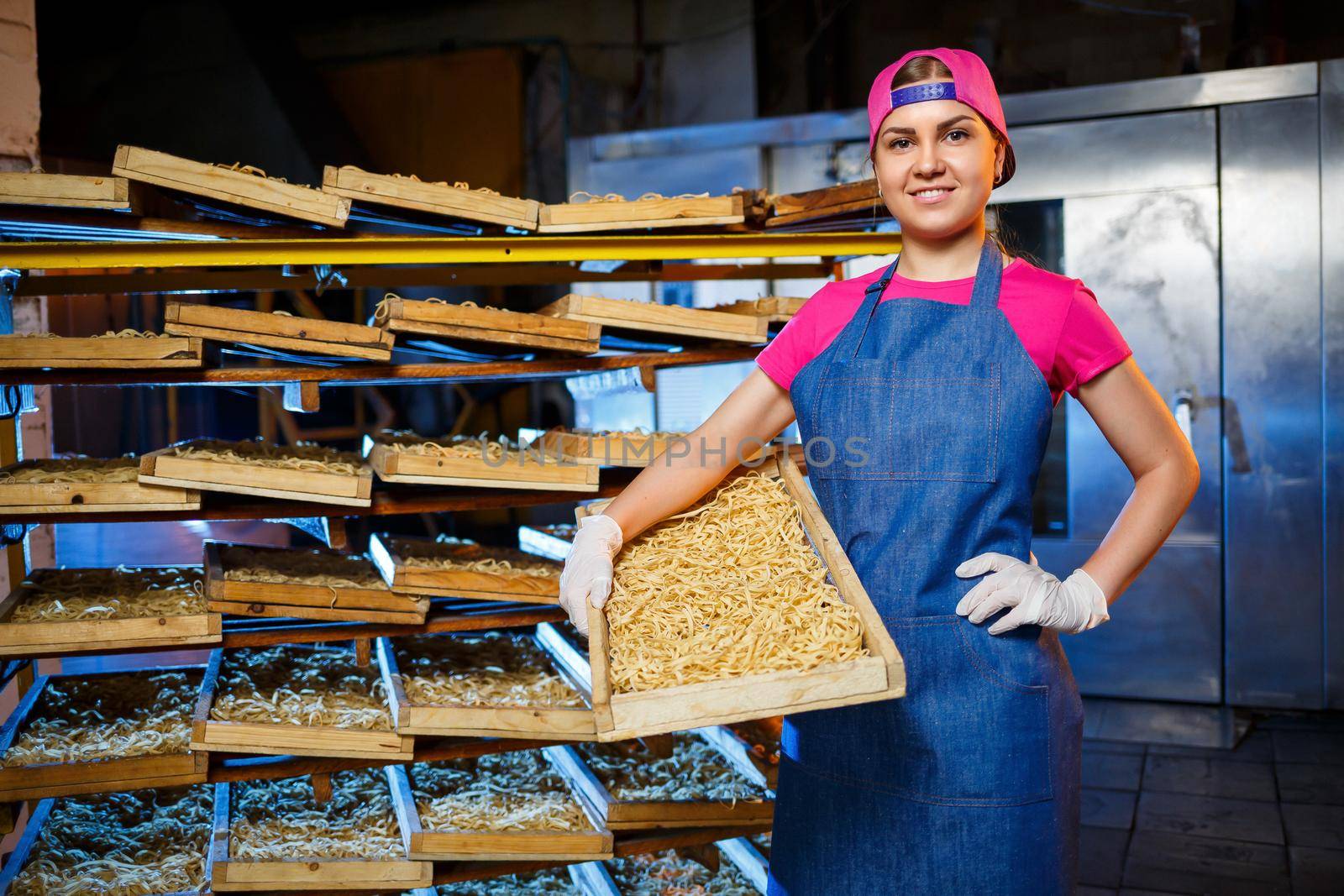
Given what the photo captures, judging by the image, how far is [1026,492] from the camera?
1.87 metres

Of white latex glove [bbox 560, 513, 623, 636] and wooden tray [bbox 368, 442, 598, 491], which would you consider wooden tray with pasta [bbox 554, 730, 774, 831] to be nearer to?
wooden tray [bbox 368, 442, 598, 491]

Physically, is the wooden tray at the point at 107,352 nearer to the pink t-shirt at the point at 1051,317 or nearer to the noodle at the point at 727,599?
the noodle at the point at 727,599

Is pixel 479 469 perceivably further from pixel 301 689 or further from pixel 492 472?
pixel 301 689

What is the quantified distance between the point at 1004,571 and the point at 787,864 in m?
0.71

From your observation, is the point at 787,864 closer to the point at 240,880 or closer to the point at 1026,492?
the point at 1026,492

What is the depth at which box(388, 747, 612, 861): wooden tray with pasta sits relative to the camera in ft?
8.83

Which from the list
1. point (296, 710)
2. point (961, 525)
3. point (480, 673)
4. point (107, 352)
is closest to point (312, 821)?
point (296, 710)

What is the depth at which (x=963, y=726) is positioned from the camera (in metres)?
1.80

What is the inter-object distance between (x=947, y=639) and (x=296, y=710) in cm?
188

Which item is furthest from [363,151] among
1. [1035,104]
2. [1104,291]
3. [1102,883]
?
[1102,883]

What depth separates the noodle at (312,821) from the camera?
8.93 ft

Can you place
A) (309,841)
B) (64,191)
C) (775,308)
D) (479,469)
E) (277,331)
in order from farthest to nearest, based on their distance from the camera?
(775,308) → (309,841) → (479,469) → (277,331) → (64,191)

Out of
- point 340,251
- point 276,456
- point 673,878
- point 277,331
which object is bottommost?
point 673,878

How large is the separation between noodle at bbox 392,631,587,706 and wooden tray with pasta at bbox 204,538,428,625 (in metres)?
0.25
